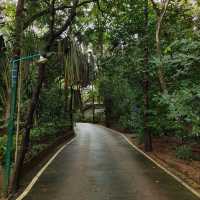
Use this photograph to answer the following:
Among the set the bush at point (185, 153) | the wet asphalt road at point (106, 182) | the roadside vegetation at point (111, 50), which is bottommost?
the wet asphalt road at point (106, 182)

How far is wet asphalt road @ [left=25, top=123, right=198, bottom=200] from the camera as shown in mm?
10812

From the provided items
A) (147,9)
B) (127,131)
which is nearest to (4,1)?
(147,9)

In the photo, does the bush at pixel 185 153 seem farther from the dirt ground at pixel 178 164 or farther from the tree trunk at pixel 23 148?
the tree trunk at pixel 23 148

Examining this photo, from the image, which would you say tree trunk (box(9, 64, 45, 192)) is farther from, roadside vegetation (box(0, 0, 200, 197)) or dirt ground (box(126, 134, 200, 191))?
dirt ground (box(126, 134, 200, 191))

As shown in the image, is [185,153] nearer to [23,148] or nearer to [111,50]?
[111,50]

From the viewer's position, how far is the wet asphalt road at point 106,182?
10.8 m

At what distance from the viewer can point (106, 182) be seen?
1276cm

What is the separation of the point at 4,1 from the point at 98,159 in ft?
35.4

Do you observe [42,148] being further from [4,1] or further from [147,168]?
[4,1]

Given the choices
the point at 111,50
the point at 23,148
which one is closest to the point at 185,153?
the point at 111,50

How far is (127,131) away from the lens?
42688mm

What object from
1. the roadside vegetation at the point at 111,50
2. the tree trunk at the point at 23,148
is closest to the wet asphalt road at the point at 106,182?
the tree trunk at the point at 23,148

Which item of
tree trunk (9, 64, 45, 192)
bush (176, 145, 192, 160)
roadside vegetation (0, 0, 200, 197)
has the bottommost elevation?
bush (176, 145, 192, 160)

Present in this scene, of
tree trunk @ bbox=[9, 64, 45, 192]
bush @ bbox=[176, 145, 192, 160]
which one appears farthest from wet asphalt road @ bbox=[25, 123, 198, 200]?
bush @ bbox=[176, 145, 192, 160]
